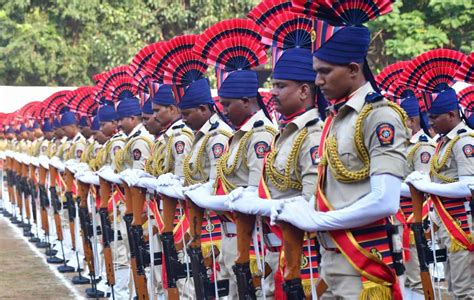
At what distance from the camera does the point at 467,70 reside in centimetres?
760

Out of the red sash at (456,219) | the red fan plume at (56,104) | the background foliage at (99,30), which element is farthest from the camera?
the background foliage at (99,30)

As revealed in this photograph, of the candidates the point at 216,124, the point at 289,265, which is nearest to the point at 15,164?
the point at 216,124

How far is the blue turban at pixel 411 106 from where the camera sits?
9.31 meters

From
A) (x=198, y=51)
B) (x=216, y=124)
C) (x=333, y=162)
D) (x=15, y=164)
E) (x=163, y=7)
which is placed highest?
(x=163, y=7)

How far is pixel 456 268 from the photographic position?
303 inches

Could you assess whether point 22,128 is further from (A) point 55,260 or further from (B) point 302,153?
(B) point 302,153

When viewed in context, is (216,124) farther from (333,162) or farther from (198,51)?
(333,162)

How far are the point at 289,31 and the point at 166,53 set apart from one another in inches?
104

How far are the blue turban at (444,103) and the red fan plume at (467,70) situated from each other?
15 cm

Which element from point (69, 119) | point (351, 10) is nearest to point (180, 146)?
point (351, 10)

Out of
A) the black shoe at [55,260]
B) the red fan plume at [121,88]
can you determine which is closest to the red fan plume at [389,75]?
the red fan plume at [121,88]

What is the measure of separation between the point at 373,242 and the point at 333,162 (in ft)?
1.33

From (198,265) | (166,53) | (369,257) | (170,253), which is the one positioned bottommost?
(369,257)

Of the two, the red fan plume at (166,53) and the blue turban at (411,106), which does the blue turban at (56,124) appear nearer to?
the red fan plume at (166,53)
